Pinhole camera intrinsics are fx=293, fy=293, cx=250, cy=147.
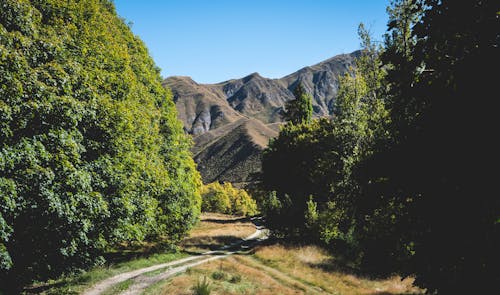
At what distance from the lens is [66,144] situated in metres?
10.8

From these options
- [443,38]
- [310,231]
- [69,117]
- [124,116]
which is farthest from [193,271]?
[443,38]

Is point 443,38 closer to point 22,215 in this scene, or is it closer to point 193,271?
point 22,215

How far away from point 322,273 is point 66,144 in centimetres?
1784

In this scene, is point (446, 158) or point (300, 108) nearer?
point (446, 158)

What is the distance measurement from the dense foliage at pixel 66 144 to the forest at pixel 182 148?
2.2 inches

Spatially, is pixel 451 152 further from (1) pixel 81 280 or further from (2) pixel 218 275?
(1) pixel 81 280

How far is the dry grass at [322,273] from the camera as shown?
18.6 meters

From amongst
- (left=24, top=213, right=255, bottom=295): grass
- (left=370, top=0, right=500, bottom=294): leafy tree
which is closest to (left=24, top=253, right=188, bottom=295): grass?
(left=24, top=213, right=255, bottom=295): grass

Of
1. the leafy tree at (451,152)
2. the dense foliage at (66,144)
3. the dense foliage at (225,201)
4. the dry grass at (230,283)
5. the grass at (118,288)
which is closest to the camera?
the leafy tree at (451,152)

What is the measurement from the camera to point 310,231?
87.0ft

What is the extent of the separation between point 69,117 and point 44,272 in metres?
6.58

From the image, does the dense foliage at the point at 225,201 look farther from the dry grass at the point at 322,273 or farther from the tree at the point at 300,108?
the dry grass at the point at 322,273

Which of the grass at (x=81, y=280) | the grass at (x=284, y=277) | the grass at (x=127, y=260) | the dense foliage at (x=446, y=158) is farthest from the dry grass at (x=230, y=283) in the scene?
the dense foliage at (x=446, y=158)

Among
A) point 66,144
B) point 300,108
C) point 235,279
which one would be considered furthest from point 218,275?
point 300,108
